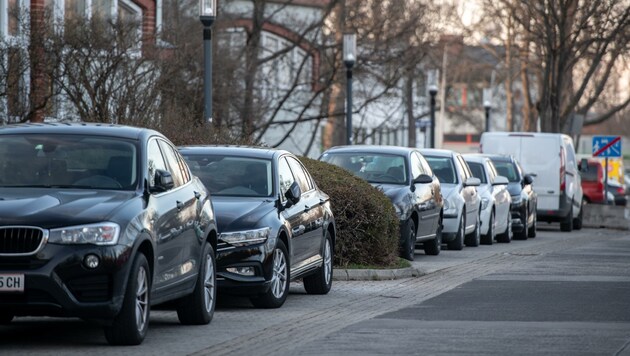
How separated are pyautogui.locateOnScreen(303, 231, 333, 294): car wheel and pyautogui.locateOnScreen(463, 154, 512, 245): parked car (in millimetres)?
11689

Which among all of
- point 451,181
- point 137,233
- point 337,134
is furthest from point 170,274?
point 337,134

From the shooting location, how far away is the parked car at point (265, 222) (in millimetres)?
13203

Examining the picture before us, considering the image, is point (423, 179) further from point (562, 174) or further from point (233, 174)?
point (562, 174)

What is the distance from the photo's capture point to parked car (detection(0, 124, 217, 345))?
9898 millimetres

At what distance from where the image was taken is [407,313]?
13422 mm

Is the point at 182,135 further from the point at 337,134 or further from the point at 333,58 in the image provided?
the point at 337,134

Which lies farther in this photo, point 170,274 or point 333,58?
point 333,58

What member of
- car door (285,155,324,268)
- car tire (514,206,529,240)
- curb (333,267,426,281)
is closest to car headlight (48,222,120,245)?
car door (285,155,324,268)

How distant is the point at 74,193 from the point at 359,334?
8.18 feet

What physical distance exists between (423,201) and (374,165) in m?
0.88

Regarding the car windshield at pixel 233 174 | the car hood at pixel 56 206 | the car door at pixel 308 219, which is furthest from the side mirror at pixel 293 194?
the car hood at pixel 56 206

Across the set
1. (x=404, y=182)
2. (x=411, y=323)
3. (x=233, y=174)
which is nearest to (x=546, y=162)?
(x=404, y=182)

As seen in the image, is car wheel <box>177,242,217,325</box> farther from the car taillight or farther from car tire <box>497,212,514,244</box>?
the car taillight

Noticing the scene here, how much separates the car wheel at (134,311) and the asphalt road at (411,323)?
0.29 ft
